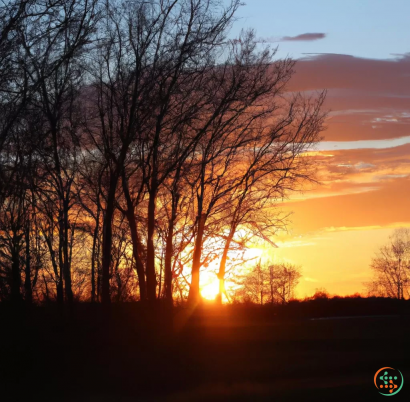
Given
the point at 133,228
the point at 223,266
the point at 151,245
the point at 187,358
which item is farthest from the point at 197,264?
the point at 187,358

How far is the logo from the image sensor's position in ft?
34.9

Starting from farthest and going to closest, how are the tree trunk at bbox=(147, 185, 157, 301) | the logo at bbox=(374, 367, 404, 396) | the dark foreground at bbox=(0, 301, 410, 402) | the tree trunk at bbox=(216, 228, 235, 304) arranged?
the tree trunk at bbox=(216, 228, 235, 304), the tree trunk at bbox=(147, 185, 157, 301), the dark foreground at bbox=(0, 301, 410, 402), the logo at bbox=(374, 367, 404, 396)

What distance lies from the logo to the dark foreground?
0.13m

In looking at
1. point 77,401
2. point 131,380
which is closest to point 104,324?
point 131,380

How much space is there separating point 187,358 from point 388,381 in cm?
467

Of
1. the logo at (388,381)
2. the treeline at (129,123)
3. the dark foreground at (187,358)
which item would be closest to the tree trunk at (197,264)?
the treeline at (129,123)

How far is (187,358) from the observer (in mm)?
13578

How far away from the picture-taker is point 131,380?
39.6ft

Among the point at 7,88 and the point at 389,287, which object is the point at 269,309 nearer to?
the point at 7,88

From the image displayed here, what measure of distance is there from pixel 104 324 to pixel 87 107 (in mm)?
10989

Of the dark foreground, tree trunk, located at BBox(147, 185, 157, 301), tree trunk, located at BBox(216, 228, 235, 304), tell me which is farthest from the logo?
tree trunk, located at BBox(216, 228, 235, 304)

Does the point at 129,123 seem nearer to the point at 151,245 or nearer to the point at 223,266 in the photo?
the point at 151,245

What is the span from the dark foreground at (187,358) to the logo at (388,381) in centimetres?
13

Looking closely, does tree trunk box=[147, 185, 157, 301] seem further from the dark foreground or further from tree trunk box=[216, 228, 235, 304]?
tree trunk box=[216, 228, 235, 304]
